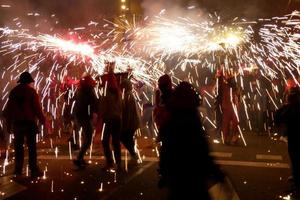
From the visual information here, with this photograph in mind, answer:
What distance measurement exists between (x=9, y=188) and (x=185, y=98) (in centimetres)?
386

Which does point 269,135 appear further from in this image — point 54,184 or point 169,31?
point 54,184

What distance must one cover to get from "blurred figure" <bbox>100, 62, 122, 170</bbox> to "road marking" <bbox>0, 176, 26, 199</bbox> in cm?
177

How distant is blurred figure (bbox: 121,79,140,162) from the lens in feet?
32.9

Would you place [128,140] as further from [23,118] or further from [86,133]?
[23,118]

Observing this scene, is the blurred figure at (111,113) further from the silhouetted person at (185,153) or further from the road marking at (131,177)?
the silhouetted person at (185,153)

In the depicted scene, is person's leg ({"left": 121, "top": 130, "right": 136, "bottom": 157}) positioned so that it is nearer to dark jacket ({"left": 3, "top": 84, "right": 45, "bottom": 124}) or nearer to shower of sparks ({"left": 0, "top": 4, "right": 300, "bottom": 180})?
dark jacket ({"left": 3, "top": 84, "right": 45, "bottom": 124})

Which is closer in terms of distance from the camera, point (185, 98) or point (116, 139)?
point (185, 98)

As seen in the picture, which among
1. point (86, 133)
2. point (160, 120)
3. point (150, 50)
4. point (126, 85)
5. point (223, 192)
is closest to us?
point (223, 192)

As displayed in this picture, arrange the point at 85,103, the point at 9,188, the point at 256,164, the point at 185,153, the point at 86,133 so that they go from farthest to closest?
1. the point at 256,164
2. the point at 85,103
3. the point at 86,133
4. the point at 9,188
5. the point at 185,153

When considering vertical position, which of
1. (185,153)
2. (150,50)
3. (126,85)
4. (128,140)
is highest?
(150,50)

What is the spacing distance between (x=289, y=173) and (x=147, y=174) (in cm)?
241

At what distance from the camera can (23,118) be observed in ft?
29.0

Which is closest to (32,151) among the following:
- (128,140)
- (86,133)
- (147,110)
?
(86,133)

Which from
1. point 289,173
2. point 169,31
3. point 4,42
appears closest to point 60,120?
point 4,42
